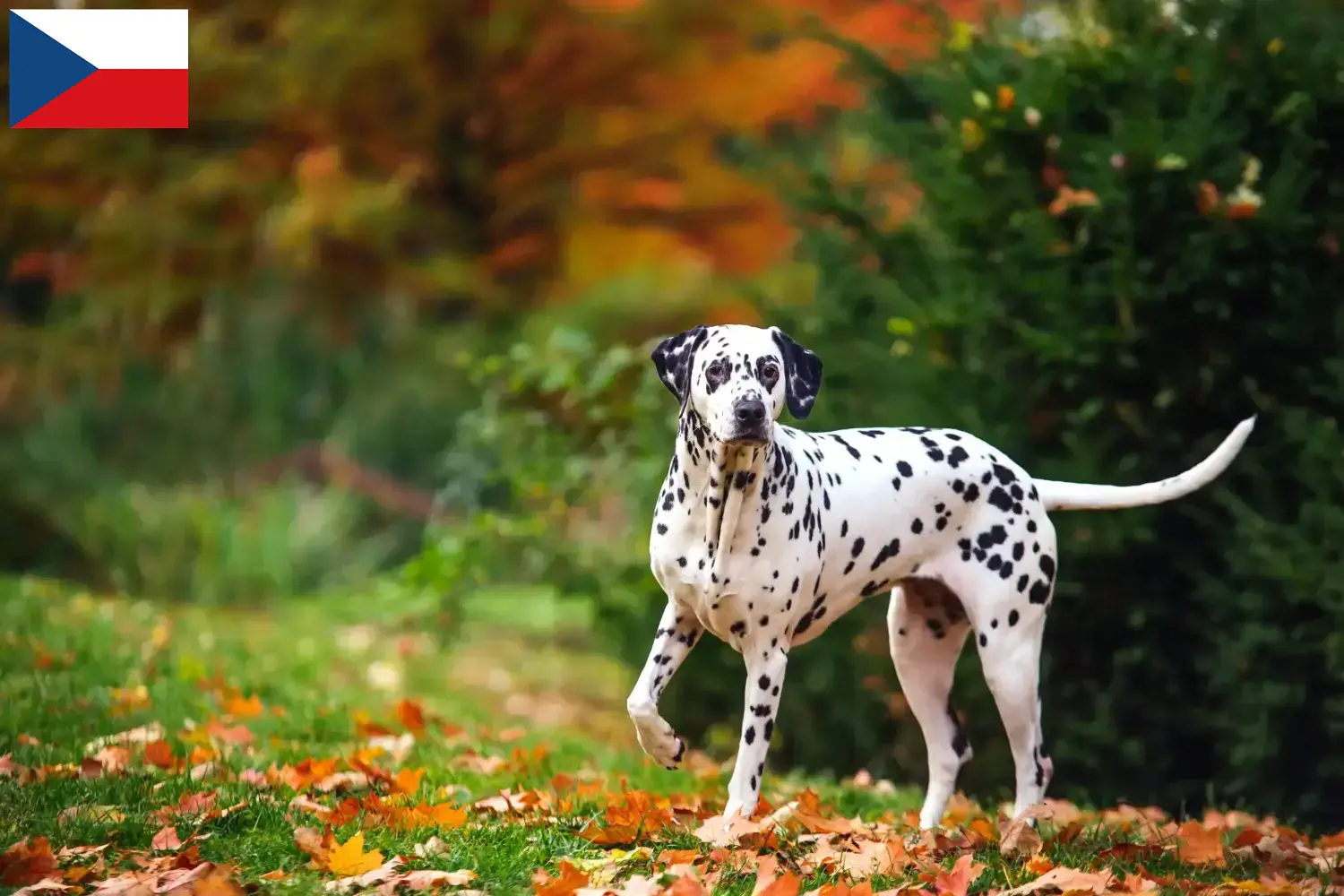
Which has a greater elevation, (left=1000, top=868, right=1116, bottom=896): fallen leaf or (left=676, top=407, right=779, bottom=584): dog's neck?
(left=676, top=407, right=779, bottom=584): dog's neck

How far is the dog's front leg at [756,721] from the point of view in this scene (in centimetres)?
436

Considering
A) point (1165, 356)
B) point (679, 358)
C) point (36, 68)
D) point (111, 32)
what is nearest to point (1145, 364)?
point (1165, 356)

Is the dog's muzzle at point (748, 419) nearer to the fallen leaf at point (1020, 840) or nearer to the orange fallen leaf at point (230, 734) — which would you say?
the fallen leaf at point (1020, 840)

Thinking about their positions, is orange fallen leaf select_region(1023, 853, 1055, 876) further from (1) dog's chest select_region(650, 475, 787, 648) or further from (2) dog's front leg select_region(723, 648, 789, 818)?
(1) dog's chest select_region(650, 475, 787, 648)

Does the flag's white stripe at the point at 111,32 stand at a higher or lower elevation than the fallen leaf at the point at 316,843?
higher

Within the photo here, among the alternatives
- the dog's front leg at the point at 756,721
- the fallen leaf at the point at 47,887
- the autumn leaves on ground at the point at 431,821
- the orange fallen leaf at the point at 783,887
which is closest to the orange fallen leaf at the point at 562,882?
the autumn leaves on ground at the point at 431,821

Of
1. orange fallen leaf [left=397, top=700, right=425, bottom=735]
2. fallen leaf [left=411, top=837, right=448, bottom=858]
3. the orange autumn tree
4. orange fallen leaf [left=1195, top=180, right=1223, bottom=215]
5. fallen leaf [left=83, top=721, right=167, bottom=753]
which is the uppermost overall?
the orange autumn tree

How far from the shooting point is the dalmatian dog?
13.9ft

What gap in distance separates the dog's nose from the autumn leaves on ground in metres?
1.21

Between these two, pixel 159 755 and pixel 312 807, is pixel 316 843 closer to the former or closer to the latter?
pixel 312 807

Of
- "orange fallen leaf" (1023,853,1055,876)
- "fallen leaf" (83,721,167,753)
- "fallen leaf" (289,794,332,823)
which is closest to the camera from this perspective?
"orange fallen leaf" (1023,853,1055,876)

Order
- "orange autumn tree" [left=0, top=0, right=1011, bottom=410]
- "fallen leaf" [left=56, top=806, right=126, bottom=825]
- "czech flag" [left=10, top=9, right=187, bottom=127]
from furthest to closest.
Result: "orange autumn tree" [left=0, top=0, right=1011, bottom=410], "czech flag" [left=10, top=9, right=187, bottom=127], "fallen leaf" [left=56, top=806, right=126, bottom=825]

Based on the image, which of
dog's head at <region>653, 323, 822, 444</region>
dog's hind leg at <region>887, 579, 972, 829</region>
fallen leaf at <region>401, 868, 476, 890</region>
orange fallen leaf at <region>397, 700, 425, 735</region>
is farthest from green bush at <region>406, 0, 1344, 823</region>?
fallen leaf at <region>401, 868, 476, 890</region>

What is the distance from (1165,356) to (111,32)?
729cm
